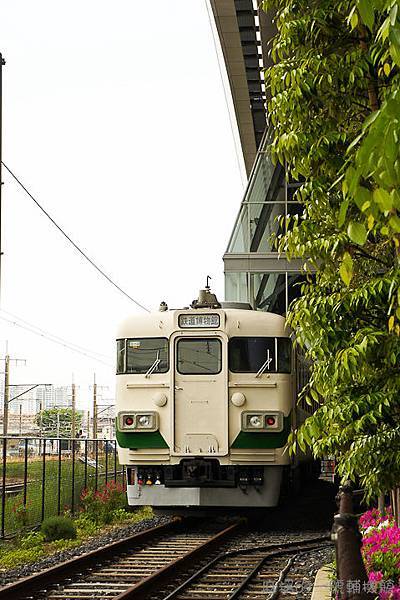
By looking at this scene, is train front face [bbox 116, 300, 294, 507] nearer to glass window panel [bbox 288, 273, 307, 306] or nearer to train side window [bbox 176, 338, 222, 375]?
train side window [bbox 176, 338, 222, 375]

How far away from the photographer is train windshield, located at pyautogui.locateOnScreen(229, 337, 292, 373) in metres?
15.8

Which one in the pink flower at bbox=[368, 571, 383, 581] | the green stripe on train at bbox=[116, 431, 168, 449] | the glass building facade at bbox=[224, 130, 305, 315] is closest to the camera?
the pink flower at bbox=[368, 571, 383, 581]

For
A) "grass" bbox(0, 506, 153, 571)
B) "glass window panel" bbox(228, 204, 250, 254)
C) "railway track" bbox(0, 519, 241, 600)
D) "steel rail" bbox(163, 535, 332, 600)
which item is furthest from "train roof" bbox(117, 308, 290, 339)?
"glass window panel" bbox(228, 204, 250, 254)

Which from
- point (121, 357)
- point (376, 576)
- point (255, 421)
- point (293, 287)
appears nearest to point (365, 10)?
point (376, 576)

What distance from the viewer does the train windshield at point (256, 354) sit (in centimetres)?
1581

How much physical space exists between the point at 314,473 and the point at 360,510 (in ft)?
17.8

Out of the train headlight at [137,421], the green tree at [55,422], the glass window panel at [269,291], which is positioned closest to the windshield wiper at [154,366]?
the train headlight at [137,421]

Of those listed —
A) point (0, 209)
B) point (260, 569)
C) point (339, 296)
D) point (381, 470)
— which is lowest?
point (260, 569)

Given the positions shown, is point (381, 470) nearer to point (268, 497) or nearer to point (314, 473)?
point (268, 497)

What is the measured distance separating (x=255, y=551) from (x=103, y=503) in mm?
5875

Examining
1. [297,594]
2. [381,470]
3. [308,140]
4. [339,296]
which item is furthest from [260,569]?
[308,140]

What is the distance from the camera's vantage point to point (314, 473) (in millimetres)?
24344

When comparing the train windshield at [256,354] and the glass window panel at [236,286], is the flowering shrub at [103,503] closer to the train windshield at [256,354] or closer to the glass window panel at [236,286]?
the train windshield at [256,354]

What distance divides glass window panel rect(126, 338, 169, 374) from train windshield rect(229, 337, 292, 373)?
1.06 m
